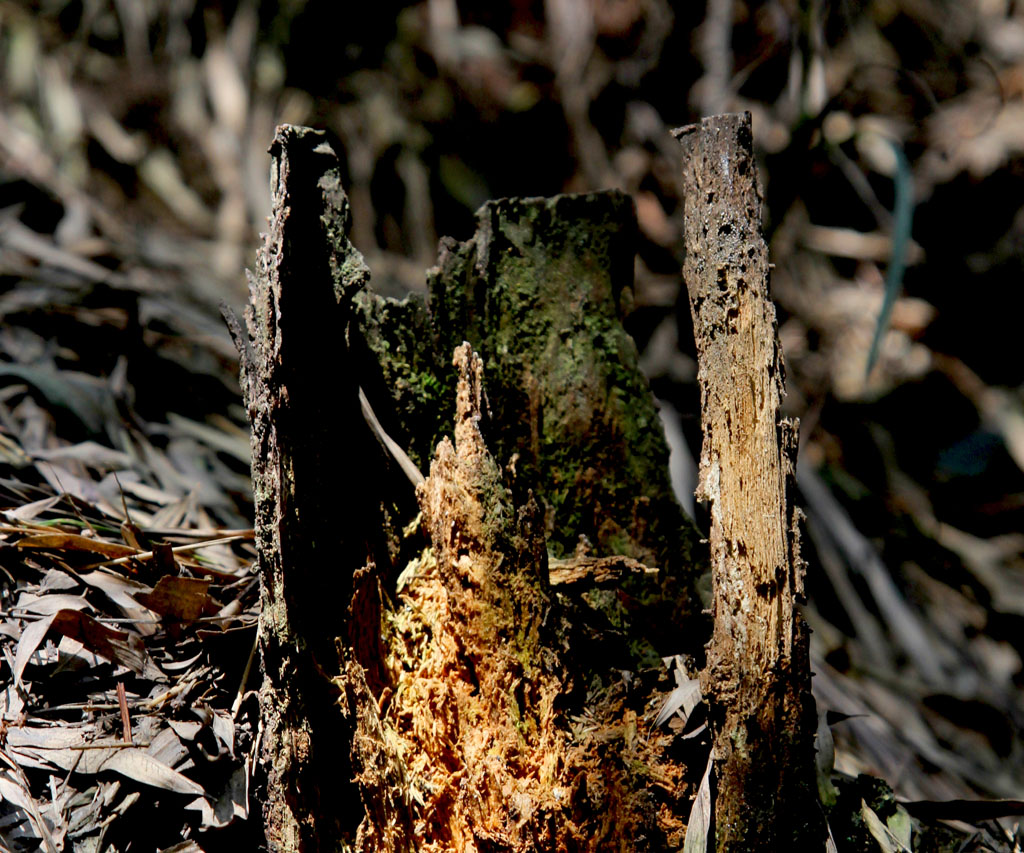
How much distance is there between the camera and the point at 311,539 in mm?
886

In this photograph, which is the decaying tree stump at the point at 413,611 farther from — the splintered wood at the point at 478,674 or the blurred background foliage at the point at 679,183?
the blurred background foliage at the point at 679,183

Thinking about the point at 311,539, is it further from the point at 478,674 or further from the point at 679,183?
the point at 679,183

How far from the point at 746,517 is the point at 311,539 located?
1.49 feet

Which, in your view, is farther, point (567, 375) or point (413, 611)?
point (567, 375)

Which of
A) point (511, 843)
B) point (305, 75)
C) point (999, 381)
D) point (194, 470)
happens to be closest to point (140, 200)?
point (305, 75)

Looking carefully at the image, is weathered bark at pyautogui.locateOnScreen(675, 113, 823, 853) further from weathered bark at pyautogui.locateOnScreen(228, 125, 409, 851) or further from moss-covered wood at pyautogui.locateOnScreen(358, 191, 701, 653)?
weathered bark at pyautogui.locateOnScreen(228, 125, 409, 851)

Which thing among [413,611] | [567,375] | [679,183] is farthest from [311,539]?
[679,183]

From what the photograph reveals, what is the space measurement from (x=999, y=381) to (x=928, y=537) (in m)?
0.76

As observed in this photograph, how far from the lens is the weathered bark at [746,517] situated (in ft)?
2.53

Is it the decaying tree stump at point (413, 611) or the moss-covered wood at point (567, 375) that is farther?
the moss-covered wood at point (567, 375)

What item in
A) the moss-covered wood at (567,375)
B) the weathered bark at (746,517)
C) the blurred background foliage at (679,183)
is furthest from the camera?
the blurred background foliage at (679,183)

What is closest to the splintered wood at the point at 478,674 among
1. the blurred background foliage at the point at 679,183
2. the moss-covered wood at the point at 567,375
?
the moss-covered wood at the point at 567,375

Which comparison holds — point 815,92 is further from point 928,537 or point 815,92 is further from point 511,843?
point 511,843

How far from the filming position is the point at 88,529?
118 centimetres
